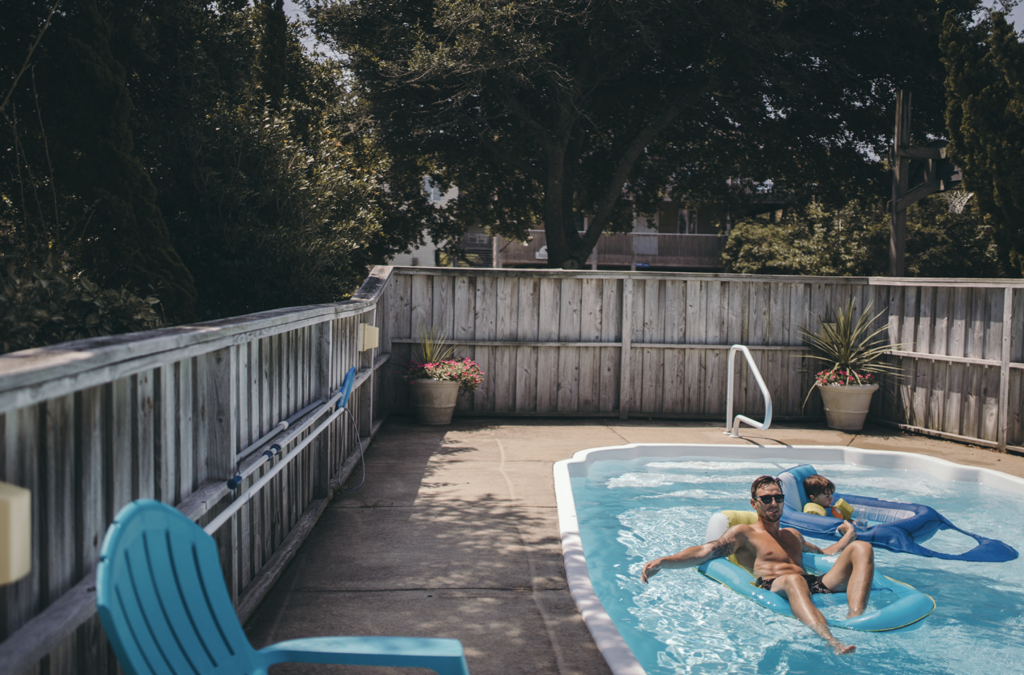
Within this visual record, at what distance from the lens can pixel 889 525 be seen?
19.1 ft

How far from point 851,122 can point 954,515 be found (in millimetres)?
10220

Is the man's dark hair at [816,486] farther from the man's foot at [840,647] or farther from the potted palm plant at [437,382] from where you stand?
the potted palm plant at [437,382]

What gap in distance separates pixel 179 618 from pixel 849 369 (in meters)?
8.95

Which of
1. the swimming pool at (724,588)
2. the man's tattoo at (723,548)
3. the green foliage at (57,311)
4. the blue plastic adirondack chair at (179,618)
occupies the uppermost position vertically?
the green foliage at (57,311)

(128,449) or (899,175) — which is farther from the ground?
(899,175)

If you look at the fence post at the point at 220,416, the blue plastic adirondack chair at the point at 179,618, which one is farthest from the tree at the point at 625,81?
the blue plastic adirondack chair at the point at 179,618

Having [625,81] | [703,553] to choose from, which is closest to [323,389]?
[703,553]

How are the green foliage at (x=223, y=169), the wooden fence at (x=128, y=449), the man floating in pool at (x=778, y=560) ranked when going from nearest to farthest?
the wooden fence at (x=128, y=449) < the man floating in pool at (x=778, y=560) < the green foliage at (x=223, y=169)

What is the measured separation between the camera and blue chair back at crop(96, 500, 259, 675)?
1.68 m

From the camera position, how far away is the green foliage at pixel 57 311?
305cm

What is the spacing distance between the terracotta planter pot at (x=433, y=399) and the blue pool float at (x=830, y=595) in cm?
440

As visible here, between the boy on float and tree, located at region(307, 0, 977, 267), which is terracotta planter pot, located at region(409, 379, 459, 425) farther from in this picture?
tree, located at region(307, 0, 977, 267)

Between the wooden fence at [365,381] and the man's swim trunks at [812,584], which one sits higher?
the wooden fence at [365,381]

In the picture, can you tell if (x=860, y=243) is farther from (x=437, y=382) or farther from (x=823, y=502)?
(x=823, y=502)
